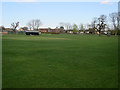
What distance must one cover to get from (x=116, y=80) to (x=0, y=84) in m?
2.76

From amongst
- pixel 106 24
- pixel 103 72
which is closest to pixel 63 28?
pixel 106 24

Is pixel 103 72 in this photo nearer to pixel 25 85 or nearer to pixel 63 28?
pixel 25 85

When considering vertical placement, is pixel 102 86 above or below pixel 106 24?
below

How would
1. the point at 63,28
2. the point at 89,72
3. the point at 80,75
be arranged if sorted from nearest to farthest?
the point at 80,75
the point at 89,72
the point at 63,28

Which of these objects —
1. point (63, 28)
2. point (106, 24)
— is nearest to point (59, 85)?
point (106, 24)

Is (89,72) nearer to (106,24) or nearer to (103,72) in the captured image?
(103,72)

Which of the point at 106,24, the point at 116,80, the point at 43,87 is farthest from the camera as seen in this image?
the point at 106,24

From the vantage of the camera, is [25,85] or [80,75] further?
[80,75]

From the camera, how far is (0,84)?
384 cm

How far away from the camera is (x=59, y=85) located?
3.82 metres

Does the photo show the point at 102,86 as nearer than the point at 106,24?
Yes

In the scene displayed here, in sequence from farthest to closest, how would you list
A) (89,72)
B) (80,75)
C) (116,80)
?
1. (89,72)
2. (80,75)
3. (116,80)

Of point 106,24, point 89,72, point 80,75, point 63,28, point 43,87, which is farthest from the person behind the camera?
point 63,28

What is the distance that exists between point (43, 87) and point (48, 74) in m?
1.05
